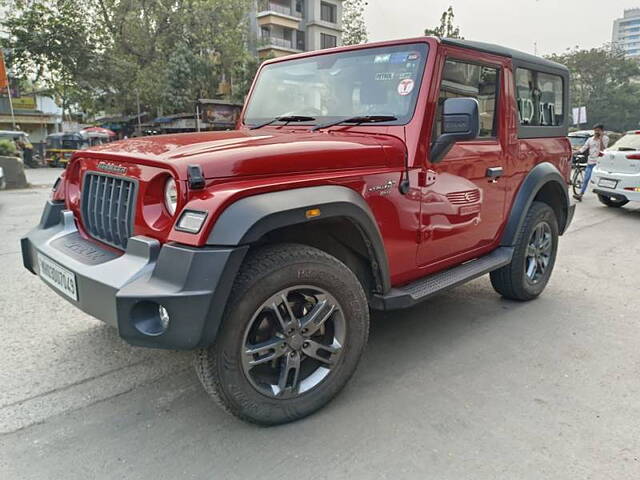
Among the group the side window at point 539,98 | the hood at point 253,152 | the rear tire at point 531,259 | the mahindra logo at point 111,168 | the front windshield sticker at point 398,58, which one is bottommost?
the rear tire at point 531,259

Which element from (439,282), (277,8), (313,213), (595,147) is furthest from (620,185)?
(277,8)

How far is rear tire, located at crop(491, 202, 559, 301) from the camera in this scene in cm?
399

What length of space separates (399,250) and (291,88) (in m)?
1.53

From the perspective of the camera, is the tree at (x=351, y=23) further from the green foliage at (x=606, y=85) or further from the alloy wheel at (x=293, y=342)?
the alloy wheel at (x=293, y=342)

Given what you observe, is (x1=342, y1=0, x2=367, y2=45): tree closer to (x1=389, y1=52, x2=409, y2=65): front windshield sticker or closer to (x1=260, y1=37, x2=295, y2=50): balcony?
(x1=260, y1=37, x2=295, y2=50): balcony

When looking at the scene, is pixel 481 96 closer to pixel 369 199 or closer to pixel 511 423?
pixel 369 199

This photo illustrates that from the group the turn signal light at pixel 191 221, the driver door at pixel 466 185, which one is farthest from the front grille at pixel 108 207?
the driver door at pixel 466 185

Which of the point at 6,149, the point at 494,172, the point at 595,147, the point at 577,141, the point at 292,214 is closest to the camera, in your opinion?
the point at 292,214

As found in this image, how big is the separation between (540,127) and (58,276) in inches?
150

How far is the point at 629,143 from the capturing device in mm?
9188

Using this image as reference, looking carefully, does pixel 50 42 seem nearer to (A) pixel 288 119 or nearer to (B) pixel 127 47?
(B) pixel 127 47

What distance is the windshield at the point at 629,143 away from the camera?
9.01 meters

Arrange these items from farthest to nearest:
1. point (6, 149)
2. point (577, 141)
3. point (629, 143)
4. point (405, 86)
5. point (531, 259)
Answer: point (577, 141) < point (6, 149) < point (629, 143) < point (531, 259) < point (405, 86)

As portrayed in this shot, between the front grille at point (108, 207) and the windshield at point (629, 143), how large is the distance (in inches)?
374
